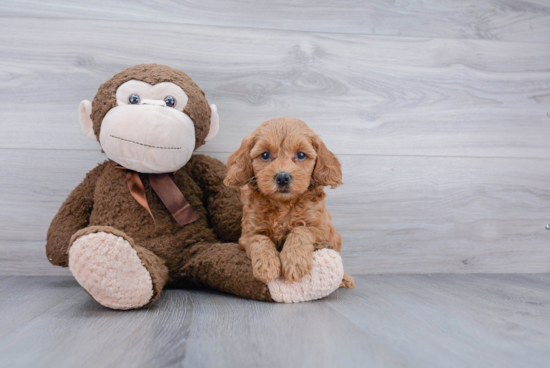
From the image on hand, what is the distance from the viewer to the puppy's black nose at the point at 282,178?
93cm

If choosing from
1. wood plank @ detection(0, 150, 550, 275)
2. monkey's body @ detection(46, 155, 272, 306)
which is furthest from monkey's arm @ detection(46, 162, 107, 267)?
wood plank @ detection(0, 150, 550, 275)

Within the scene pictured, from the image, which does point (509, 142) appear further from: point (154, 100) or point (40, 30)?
point (40, 30)

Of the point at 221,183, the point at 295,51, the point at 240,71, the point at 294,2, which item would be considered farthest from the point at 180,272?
the point at 294,2

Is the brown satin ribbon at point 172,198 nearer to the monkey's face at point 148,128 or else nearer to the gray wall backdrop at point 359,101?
the monkey's face at point 148,128

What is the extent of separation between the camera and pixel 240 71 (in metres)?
1.42

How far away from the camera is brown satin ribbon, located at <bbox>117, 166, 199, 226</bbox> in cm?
112

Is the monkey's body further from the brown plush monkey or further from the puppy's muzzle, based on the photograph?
the puppy's muzzle

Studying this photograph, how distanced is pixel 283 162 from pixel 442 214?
0.85 metres

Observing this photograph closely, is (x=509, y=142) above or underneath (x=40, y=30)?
underneath

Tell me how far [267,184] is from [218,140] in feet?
1.69

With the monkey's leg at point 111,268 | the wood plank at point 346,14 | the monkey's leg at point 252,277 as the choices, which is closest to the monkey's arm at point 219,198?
the monkey's leg at point 252,277

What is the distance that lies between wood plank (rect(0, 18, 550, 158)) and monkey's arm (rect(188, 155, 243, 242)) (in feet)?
0.59

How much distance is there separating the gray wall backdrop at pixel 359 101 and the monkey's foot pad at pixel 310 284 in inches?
20.2

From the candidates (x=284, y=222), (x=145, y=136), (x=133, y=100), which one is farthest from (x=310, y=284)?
(x=133, y=100)
